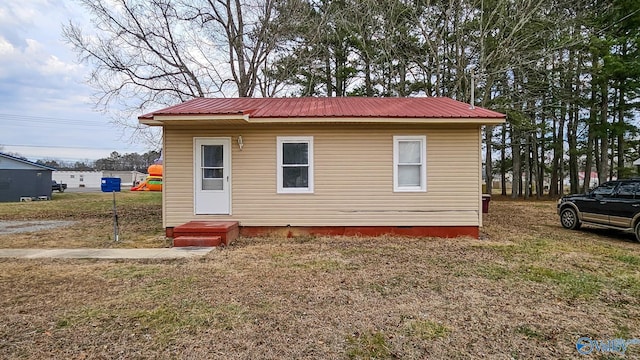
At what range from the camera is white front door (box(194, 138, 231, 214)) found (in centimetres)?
786

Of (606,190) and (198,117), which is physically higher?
(198,117)

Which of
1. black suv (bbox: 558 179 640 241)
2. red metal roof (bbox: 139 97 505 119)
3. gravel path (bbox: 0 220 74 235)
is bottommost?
gravel path (bbox: 0 220 74 235)

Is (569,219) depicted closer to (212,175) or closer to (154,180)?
(212,175)

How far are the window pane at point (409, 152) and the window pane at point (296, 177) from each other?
2.27 metres

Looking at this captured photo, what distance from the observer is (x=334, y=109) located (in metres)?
8.22

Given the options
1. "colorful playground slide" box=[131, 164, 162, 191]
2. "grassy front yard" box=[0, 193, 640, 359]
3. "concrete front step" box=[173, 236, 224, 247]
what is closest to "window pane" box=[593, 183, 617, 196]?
"grassy front yard" box=[0, 193, 640, 359]

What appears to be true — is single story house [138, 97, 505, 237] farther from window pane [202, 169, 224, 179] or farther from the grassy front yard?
the grassy front yard

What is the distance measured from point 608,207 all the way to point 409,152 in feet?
16.9

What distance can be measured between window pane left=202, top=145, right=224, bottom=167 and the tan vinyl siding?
0.29 meters

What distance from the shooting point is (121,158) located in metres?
64.9

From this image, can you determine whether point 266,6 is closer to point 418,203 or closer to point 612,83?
point 418,203

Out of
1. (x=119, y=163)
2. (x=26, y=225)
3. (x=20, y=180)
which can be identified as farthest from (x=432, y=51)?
(x=119, y=163)

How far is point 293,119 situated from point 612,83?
19685 mm

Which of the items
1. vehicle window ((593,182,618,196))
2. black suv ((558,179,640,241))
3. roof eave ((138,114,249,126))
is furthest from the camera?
vehicle window ((593,182,618,196))
